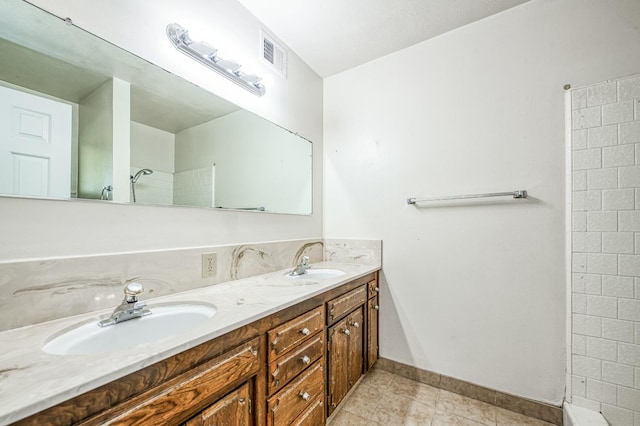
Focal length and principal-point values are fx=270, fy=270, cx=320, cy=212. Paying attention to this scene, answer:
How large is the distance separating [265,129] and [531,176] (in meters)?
1.61

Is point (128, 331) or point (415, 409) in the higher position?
point (128, 331)

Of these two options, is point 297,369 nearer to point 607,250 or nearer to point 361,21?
point 607,250

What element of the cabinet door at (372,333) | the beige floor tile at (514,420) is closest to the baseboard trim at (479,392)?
the beige floor tile at (514,420)

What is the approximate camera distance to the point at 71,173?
3.09 ft

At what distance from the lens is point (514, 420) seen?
4.90 ft

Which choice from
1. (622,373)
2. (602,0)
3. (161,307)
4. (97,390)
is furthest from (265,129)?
(622,373)

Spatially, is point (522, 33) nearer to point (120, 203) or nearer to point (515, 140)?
point (515, 140)

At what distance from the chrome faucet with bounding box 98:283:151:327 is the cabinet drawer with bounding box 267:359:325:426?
22.2 inches

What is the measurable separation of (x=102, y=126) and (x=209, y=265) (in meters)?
0.72

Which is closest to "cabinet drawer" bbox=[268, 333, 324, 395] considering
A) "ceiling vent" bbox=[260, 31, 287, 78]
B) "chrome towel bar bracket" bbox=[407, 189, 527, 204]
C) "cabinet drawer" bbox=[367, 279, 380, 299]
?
"cabinet drawer" bbox=[367, 279, 380, 299]

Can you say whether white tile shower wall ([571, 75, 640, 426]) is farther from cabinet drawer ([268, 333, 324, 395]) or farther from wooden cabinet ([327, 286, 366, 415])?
cabinet drawer ([268, 333, 324, 395])

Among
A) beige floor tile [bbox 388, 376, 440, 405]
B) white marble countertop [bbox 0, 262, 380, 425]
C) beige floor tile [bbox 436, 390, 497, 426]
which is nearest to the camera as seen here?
white marble countertop [bbox 0, 262, 380, 425]

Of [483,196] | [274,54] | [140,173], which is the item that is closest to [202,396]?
[140,173]

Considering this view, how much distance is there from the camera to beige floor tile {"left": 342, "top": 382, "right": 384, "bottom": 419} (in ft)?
5.14
